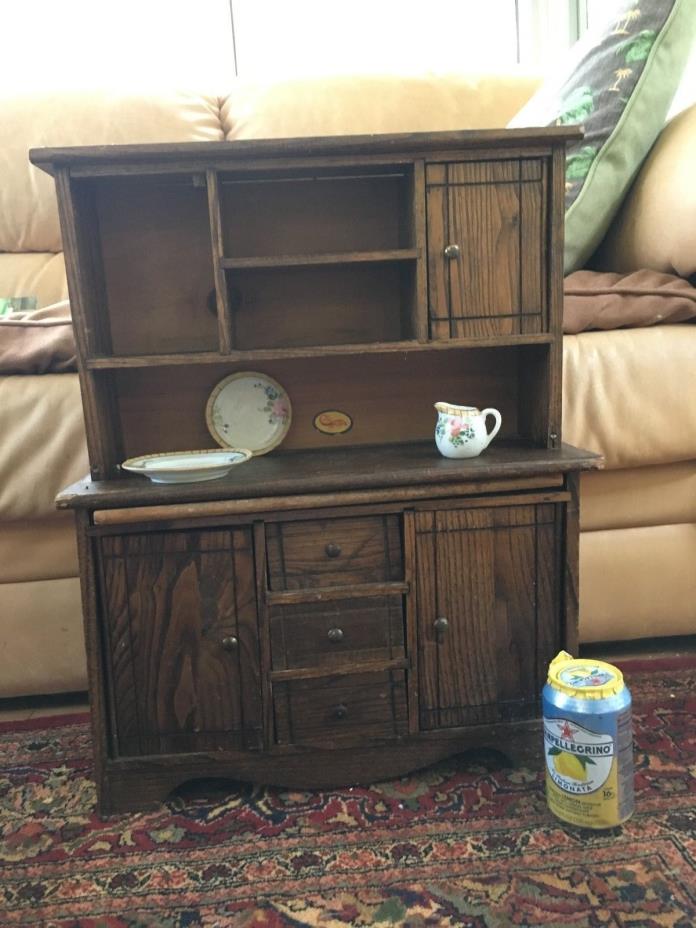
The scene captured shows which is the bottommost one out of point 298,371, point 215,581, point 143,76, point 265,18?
point 215,581

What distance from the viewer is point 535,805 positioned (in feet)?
3.33

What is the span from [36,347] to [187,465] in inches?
15.7

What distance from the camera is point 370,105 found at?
182 centimetres

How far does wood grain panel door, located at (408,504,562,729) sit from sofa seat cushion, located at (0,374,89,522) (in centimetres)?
60

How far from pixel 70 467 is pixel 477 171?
30.7 inches

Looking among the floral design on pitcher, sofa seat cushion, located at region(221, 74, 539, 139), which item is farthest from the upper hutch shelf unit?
sofa seat cushion, located at region(221, 74, 539, 139)

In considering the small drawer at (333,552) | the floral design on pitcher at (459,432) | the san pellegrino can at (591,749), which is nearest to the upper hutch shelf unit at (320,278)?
the floral design on pitcher at (459,432)

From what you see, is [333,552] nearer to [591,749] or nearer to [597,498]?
[591,749]

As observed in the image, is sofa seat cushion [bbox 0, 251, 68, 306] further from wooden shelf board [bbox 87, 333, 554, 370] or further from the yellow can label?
the yellow can label

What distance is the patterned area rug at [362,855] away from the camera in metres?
0.84

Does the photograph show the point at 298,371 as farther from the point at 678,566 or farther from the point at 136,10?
the point at 136,10

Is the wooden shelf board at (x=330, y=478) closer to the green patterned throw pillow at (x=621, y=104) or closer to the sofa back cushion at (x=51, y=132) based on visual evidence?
the green patterned throw pillow at (x=621, y=104)

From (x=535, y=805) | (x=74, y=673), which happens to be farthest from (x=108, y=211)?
(x=535, y=805)

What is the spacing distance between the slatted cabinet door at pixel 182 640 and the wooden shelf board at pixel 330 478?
55 millimetres
